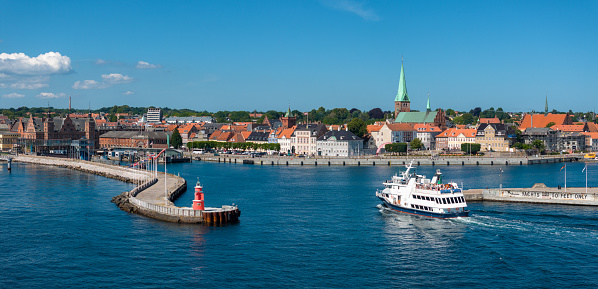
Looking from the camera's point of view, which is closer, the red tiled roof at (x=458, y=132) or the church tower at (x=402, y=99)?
the red tiled roof at (x=458, y=132)

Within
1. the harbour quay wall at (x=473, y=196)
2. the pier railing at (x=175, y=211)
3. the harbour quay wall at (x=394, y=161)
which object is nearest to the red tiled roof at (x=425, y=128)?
the harbour quay wall at (x=394, y=161)

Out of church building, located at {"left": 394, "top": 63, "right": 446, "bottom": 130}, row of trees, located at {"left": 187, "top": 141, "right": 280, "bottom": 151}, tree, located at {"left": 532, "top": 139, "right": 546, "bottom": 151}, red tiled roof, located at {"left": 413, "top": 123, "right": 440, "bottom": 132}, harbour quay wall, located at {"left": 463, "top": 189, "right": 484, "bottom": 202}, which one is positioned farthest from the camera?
church building, located at {"left": 394, "top": 63, "right": 446, "bottom": 130}

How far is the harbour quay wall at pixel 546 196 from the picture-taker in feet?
176

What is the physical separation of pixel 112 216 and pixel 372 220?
1975 cm

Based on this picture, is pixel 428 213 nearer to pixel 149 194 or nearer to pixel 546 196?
pixel 546 196

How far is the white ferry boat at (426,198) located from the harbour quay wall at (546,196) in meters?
8.29

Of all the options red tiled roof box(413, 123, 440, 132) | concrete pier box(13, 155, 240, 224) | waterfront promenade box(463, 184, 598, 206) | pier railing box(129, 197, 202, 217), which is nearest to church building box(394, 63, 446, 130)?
red tiled roof box(413, 123, 440, 132)

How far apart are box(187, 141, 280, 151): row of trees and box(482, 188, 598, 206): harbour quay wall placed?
83.1 metres

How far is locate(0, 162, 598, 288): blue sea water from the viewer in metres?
32.4

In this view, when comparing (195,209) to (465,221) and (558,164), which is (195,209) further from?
(558,164)

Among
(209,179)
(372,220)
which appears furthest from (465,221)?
(209,179)

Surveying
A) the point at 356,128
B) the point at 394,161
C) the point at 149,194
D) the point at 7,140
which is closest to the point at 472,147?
the point at 394,161

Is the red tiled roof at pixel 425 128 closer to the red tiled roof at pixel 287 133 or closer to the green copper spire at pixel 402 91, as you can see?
the green copper spire at pixel 402 91

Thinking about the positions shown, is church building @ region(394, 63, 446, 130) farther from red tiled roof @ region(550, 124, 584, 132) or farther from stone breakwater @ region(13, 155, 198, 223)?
stone breakwater @ region(13, 155, 198, 223)
